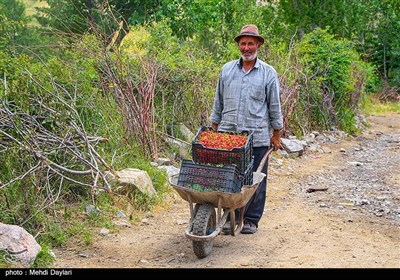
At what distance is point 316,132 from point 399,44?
11045mm

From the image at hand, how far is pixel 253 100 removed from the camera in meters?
5.84

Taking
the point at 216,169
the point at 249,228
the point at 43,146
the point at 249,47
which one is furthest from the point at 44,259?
the point at 249,47

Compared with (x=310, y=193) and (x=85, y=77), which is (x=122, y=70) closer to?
(x=85, y=77)

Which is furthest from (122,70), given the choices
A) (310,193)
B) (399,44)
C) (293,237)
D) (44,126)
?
(399,44)

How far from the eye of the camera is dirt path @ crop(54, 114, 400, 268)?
5152 millimetres

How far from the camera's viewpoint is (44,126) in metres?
7.00

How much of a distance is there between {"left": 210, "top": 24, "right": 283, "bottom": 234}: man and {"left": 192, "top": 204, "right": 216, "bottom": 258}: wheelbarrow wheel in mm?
617

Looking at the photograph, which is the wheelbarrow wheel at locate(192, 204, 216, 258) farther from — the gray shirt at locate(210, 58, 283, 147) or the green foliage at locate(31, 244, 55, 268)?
the green foliage at locate(31, 244, 55, 268)

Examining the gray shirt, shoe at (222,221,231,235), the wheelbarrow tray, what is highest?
Answer: the gray shirt

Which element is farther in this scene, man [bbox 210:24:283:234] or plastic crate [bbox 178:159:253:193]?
man [bbox 210:24:283:234]

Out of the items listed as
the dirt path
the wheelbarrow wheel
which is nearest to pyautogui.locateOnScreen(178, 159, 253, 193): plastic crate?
the wheelbarrow wheel

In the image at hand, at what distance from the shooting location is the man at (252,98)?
19.1 ft

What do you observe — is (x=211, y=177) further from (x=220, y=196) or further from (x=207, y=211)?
(x=207, y=211)

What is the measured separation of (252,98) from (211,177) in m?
1.09
